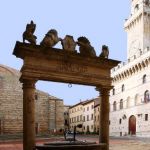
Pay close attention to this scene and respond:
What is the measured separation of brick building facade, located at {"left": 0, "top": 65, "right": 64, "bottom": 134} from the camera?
44.4 meters

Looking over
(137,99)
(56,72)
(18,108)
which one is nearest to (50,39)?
(56,72)

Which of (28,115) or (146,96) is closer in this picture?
(28,115)

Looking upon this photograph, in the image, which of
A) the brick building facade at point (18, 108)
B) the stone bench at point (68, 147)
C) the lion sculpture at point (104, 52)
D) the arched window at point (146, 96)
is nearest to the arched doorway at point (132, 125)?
the arched window at point (146, 96)

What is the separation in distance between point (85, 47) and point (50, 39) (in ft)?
4.54

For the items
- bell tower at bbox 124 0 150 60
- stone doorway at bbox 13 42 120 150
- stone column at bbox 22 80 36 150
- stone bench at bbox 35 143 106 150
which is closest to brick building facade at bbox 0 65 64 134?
bell tower at bbox 124 0 150 60

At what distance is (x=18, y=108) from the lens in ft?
149

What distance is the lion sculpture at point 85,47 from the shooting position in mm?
11656

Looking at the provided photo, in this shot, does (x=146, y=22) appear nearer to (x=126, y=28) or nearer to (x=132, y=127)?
(x=126, y=28)

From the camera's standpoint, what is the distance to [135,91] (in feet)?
164

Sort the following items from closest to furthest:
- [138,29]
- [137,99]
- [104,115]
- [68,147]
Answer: [68,147]
[104,115]
[137,99]
[138,29]

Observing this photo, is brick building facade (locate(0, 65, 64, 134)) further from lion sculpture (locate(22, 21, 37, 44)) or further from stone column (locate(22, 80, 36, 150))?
lion sculpture (locate(22, 21, 37, 44))

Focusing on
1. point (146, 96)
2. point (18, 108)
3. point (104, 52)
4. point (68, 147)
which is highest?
point (104, 52)

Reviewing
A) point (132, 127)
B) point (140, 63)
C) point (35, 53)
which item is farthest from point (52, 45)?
point (132, 127)

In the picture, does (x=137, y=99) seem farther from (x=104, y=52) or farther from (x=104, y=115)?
(x=104, y=52)
